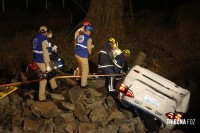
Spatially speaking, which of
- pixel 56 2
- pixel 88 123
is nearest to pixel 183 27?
pixel 88 123

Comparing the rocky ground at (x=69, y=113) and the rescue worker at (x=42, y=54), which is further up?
the rescue worker at (x=42, y=54)

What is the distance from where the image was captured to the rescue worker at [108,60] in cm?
865

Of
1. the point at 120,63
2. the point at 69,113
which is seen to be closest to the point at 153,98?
the point at 120,63

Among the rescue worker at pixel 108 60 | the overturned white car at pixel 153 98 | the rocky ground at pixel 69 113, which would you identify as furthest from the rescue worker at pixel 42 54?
the overturned white car at pixel 153 98

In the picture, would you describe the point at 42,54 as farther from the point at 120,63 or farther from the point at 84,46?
the point at 120,63

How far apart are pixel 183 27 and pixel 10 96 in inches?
451

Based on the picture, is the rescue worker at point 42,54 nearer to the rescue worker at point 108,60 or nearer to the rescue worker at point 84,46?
the rescue worker at point 84,46

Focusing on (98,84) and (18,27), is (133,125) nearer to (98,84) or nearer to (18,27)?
(98,84)

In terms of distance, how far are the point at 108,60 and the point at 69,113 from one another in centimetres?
173

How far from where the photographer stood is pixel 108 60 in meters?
8.70

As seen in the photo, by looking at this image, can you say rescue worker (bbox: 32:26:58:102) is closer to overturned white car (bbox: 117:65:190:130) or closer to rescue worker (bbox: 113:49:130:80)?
rescue worker (bbox: 113:49:130:80)

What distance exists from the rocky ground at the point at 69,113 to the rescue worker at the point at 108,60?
41 cm

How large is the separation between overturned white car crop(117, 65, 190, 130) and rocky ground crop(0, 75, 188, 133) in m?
0.53

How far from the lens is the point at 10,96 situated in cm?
877
